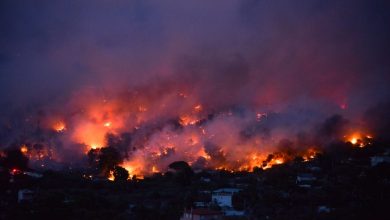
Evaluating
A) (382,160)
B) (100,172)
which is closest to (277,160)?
(382,160)

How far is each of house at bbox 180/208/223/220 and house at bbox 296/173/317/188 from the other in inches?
418

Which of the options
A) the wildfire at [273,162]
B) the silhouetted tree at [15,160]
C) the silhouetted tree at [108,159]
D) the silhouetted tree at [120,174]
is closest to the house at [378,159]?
the wildfire at [273,162]

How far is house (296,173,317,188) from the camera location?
43.0m

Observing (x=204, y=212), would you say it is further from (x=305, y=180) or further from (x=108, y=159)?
(x=108, y=159)

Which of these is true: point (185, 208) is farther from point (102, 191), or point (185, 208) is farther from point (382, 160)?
point (382, 160)

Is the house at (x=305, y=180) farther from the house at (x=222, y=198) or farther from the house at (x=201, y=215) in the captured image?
the house at (x=201, y=215)

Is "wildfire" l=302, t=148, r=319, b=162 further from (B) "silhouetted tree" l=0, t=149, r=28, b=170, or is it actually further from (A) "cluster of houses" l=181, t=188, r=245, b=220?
(B) "silhouetted tree" l=0, t=149, r=28, b=170

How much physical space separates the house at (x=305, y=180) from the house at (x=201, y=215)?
A: 1062 cm

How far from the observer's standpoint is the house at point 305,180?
43.0 metres

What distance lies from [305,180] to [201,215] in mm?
14001

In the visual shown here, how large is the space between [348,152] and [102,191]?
21272 millimetres

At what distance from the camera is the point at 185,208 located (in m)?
35.4

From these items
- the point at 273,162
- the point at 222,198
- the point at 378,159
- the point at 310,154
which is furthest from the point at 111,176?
the point at 378,159

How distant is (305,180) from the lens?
44.6 meters
